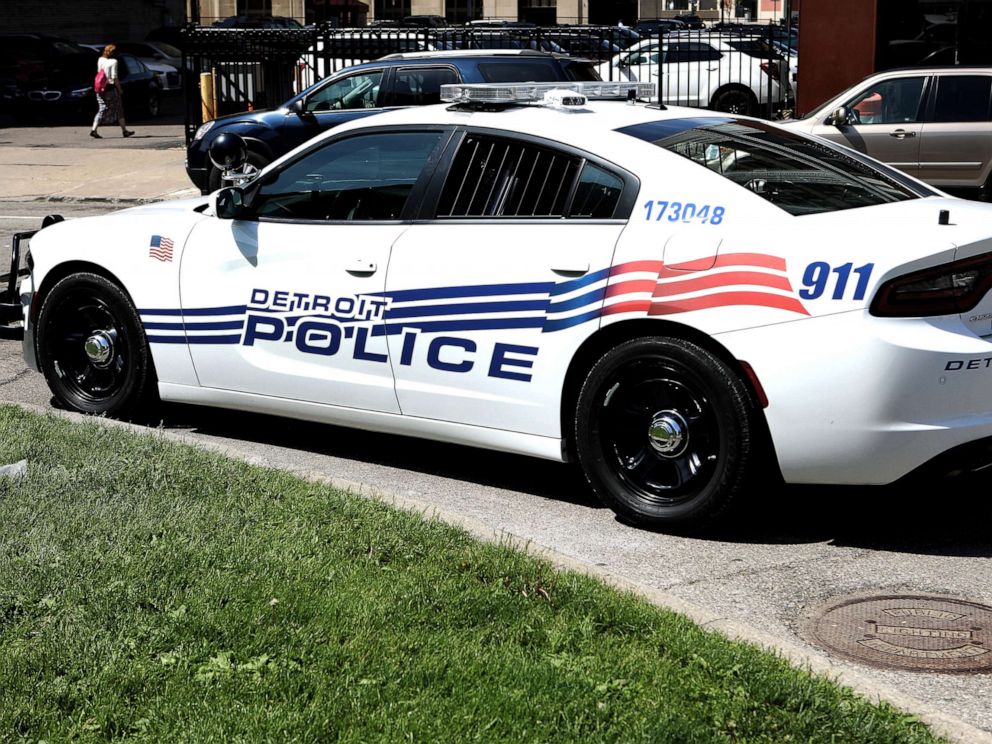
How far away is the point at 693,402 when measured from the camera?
5.18 metres

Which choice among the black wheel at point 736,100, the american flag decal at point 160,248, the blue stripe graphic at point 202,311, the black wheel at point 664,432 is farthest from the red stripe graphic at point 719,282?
the black wheel at point 736,100

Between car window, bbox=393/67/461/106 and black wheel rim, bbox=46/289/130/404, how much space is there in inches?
372

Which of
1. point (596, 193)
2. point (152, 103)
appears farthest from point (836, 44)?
point (152, 103)

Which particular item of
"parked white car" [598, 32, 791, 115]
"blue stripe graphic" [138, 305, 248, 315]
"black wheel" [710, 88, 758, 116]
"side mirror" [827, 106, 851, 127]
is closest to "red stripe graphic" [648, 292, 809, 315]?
"blue stripe graphic" [138, 305, 248, 315]

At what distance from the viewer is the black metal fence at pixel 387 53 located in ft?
72.6

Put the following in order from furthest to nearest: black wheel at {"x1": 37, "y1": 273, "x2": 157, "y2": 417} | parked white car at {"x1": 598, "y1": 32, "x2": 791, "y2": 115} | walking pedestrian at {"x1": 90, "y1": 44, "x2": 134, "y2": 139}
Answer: walking pedestrian at {"x1": 90, "y1": 44, "x2": 134, "y2": 139} → parked white car at {"x1": 598, "y1": 32, "x2": 791, "y2": 115} → black wheel at {"x1": 37, "y1": 273, "x2": 157, "y2": 417}

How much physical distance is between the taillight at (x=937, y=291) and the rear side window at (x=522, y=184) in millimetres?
1159

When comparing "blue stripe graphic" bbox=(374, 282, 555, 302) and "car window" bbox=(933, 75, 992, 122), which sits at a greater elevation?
"car window" bbox=(933, 75, 992, 122)

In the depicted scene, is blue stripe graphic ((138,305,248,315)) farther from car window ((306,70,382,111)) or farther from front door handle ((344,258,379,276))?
car window ((306,70,382,111))

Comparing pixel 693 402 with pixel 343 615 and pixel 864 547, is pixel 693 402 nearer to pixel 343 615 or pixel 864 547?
pixel 864 547

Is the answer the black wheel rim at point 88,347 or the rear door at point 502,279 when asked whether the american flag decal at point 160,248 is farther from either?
the rear door at point 502,279

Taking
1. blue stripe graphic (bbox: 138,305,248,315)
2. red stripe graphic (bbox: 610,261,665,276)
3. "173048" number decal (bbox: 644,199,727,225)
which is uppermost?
"173048" number decal (bbox: 644,199,727,225)

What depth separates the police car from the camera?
4828 mm

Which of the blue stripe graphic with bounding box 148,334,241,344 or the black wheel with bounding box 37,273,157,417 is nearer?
the blue stripe graphic with bounding box 148,334,241,344
